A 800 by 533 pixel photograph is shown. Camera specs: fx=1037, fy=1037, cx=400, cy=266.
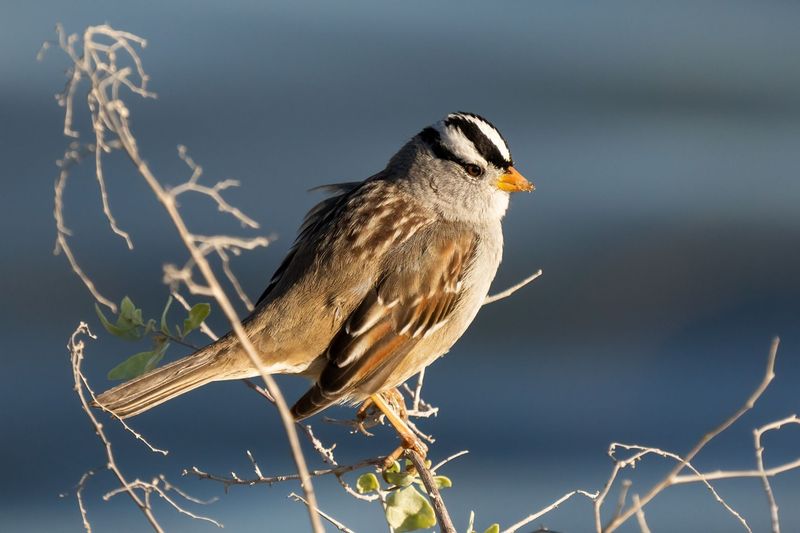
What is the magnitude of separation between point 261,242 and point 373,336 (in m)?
1.63

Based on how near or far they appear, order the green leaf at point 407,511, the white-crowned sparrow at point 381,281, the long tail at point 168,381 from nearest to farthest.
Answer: the green leaf at point 407,511, the long tail at point 168,381, the white-crowned sparrow at point 381,281

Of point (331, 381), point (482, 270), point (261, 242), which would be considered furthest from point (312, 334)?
point (261, 242)

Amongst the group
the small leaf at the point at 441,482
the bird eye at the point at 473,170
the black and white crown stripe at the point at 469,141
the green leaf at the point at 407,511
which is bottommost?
the green leaf at the point at 407,511

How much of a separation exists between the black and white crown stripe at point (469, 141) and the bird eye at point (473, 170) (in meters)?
0.02

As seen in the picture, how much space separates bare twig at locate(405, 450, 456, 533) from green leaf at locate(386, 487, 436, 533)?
4 centimetres

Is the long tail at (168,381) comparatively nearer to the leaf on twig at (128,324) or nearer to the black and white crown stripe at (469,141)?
the leaf on twig at (128,324)

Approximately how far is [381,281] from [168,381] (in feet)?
2.70

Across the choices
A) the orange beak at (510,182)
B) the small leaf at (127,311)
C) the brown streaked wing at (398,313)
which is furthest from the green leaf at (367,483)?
the orange beak at (510,182)

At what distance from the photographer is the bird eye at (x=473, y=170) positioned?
4.06 m

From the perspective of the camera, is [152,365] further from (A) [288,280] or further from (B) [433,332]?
(B) [433,332]

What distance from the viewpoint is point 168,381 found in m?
3.30

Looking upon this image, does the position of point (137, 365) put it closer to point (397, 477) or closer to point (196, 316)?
point (196, 316)

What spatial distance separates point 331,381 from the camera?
3.50 meters

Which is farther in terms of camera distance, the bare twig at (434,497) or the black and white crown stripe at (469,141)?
the black and white crown stripe at (469,141)
